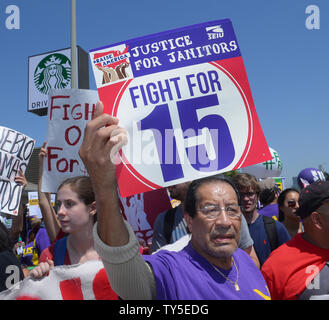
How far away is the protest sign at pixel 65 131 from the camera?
114 inches

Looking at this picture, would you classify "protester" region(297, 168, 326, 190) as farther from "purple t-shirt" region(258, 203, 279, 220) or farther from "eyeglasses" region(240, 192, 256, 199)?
"eyeglasses" region(240, 192, 256, 199)

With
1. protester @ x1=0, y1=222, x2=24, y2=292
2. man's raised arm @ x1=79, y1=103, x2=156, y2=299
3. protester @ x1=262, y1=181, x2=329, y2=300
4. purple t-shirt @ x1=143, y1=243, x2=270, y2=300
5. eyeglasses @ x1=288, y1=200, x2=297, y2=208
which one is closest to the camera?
man's raised arm @ x1=79, y1=103, x2=156, y2=299

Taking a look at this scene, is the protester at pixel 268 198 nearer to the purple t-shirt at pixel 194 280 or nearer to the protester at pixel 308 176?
the protester at pixel 308 176

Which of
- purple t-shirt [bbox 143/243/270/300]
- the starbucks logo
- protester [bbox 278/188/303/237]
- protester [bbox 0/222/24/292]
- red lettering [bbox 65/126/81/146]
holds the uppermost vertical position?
the starbucks logo

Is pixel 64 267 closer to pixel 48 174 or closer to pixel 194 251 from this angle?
pixel 194 251

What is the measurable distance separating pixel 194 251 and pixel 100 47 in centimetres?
117

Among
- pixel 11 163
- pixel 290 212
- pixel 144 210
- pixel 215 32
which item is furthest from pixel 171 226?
pixel 290 212

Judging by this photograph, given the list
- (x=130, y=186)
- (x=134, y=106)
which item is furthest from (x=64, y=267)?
(x=134, y=106)

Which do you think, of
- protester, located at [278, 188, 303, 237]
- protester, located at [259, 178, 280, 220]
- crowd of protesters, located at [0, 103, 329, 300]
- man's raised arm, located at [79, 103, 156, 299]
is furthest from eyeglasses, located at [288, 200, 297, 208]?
man's raised arm, located at [79, 103, 156, 299]

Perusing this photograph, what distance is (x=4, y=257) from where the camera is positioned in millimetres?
2375

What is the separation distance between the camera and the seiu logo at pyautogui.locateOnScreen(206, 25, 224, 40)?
6.63 feet

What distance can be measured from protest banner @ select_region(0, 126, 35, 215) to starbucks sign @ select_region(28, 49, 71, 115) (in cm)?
2160

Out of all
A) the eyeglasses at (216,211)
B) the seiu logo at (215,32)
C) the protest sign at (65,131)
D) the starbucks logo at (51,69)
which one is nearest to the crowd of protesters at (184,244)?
the eyeglasses at (216,211)
